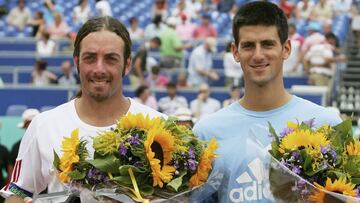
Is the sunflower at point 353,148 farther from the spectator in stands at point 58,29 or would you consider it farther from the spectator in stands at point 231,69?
the spectator in stands at point 58,29

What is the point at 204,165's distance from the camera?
4.41m

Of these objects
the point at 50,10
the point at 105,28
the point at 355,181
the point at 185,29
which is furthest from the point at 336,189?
the point at 50,10

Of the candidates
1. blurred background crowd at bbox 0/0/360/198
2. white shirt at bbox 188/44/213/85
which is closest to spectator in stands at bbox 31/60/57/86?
blurred background crowd at bbox 0/0/360/198

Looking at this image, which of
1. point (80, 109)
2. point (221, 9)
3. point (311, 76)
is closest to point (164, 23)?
point (221, 9)

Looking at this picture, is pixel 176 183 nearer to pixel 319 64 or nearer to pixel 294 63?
pixel 319 64

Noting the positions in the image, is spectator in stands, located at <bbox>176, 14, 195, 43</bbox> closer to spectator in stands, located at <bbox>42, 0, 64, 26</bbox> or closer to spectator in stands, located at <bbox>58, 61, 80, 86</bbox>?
spectator in stands, located at <bbox>58, 61, 80, 86</bbox>

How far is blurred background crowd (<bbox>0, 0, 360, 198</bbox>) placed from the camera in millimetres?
17344

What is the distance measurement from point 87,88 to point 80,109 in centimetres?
24

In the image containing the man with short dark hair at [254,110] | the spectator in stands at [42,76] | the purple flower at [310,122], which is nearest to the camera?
the purple flower at [310,122]

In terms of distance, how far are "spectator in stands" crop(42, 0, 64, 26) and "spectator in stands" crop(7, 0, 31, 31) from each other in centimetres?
44

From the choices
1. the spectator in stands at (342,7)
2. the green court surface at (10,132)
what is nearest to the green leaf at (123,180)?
the green court surface at (10,132)

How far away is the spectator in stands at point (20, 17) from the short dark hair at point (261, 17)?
1977 cm

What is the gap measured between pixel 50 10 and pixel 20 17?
0.75 meters

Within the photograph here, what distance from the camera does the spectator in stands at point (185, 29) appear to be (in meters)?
21.4
